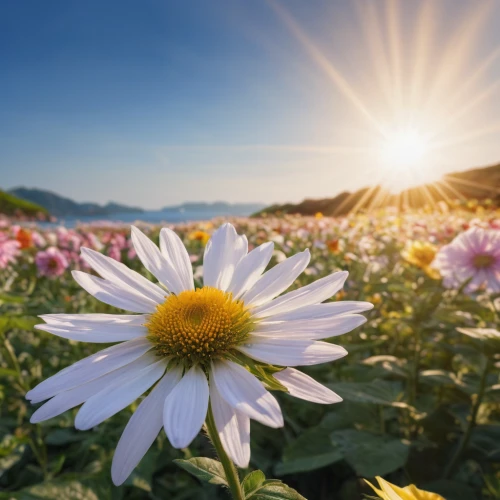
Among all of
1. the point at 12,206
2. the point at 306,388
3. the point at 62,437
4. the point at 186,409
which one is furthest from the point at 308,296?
the point at 12,206

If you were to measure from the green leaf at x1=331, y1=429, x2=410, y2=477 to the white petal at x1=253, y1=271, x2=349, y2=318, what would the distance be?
822 millimetres

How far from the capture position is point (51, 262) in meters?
3.00

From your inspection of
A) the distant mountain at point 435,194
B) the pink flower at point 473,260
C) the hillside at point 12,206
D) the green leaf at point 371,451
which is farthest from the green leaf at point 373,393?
the hillside at point 12,206

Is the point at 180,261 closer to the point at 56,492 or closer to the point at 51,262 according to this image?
the point at 56,492

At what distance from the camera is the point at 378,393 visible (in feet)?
4.96

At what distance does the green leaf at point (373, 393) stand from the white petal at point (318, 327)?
820 mm

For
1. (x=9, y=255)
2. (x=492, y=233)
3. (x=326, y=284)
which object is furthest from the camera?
(x=9, y=255)

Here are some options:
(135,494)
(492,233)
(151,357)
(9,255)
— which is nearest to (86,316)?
(151,357)

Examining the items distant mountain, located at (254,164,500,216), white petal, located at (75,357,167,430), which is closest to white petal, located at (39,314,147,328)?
white petal, located at (75,357,167,430)

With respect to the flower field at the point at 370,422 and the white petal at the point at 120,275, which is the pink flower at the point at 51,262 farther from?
the white petal at the point at 120,275

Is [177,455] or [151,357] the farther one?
[177,455]

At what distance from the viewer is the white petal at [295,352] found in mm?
596

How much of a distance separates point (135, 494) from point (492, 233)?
1777 mm

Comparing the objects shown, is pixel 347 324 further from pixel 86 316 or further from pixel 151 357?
pixel 86 316
